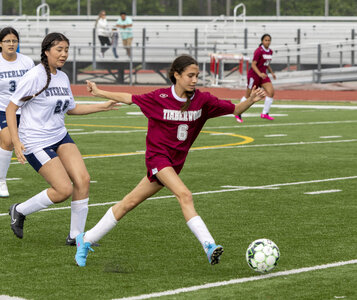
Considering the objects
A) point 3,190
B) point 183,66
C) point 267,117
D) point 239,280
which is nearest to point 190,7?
point 267,117

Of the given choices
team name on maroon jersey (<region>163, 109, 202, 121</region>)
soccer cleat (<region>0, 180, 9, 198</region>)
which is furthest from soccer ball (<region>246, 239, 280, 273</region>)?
soccer cleat (<region>0, 180, 9, 198</region>)

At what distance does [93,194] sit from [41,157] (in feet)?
11.0

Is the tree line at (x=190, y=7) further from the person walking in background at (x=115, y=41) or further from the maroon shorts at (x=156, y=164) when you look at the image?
the maroon shorts at (x=156, y=164)

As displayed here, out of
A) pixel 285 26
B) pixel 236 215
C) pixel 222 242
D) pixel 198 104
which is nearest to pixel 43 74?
pixel 198 104

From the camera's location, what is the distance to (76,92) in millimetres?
36219

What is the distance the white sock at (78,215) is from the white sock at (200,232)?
151cm

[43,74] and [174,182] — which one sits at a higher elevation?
[43,74]

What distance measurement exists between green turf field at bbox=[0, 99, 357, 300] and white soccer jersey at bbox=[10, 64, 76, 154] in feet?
3.12

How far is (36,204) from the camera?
8.45 metres

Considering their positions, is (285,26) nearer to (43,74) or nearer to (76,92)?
(76,92)

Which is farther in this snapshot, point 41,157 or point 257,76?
point 257,76

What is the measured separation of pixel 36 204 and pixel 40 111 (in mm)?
834

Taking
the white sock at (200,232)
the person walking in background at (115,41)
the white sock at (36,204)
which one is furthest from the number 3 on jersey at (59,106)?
the person walking in background at (115,41)

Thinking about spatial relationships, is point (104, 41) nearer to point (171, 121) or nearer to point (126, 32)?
point (126, 32)
